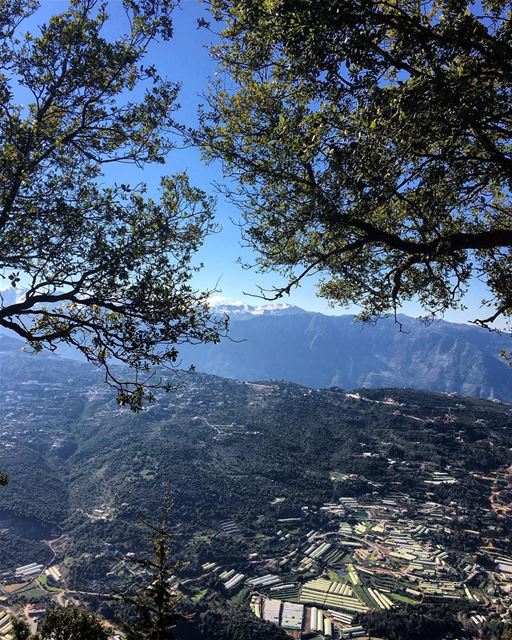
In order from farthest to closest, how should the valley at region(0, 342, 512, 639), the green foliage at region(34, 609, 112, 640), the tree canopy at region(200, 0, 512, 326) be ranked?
the valley at region(0, 342, 512, 639) < the green foliage at region(34, 609, 112, 640) < the tree canopy at region(200, 0, 512, 326)

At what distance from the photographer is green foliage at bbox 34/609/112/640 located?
7.53 meters

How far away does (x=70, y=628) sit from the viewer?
7.67 m

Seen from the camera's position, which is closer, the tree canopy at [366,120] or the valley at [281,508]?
the tree canopy at [366,120]

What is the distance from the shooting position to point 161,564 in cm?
754

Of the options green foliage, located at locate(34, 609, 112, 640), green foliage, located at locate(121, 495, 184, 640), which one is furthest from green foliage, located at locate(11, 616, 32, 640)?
green foliage, located at locate(121, 495, 184, 640)

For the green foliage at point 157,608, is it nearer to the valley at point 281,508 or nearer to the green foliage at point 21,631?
the green foliage at point 21,631

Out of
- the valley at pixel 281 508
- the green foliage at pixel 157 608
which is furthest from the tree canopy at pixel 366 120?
the valley at pixel 281 508

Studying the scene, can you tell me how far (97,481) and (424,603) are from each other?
269ft

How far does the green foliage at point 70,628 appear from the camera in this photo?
7.53 m

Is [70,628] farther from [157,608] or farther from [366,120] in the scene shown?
[366,120]

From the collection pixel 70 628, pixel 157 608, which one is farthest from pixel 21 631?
pixel 157 608

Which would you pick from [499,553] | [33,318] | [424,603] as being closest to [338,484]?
[499,553]

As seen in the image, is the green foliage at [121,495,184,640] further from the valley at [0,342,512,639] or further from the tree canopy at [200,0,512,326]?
the valley at [0,342,512,639]

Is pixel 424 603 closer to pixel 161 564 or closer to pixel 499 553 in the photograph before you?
pixel 499 553
